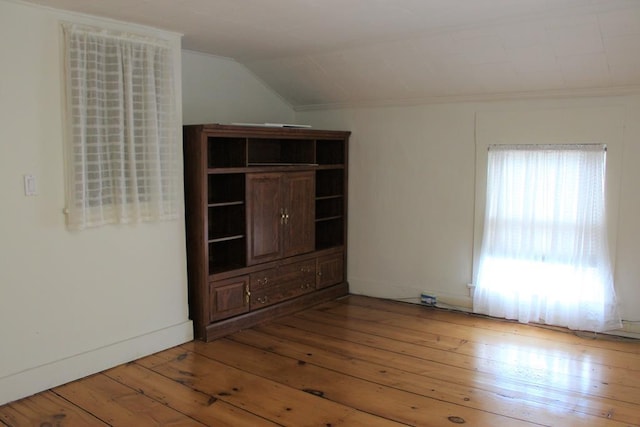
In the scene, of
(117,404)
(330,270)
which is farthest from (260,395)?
(330,270)

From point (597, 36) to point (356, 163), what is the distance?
246cm

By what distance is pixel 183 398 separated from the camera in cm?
319

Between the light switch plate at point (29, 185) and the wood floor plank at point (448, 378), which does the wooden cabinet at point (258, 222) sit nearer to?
the wood floor plank at point (448, 378)

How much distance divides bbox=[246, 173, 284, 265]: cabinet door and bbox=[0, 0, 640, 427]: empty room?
0.02 metres

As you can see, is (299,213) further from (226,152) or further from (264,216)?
(226,152)

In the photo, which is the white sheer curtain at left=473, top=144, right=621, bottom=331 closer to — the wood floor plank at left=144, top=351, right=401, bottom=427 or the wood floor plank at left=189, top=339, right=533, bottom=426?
the wood floor plank at left=189, top=339, right=533, bottom=426

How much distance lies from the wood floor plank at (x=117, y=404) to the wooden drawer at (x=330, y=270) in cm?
222

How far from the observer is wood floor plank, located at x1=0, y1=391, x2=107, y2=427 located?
2.91 meters

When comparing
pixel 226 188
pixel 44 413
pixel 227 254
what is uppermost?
pixel 226 188

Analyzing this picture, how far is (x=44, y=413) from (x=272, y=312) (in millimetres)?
1972

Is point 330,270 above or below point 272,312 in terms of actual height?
above

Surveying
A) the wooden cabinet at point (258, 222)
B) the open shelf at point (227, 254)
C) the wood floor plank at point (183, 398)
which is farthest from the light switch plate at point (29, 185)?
the open shelf at point (227, 254)

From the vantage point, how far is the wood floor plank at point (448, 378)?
9.92 ft

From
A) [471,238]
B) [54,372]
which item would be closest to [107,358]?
[54,372]
